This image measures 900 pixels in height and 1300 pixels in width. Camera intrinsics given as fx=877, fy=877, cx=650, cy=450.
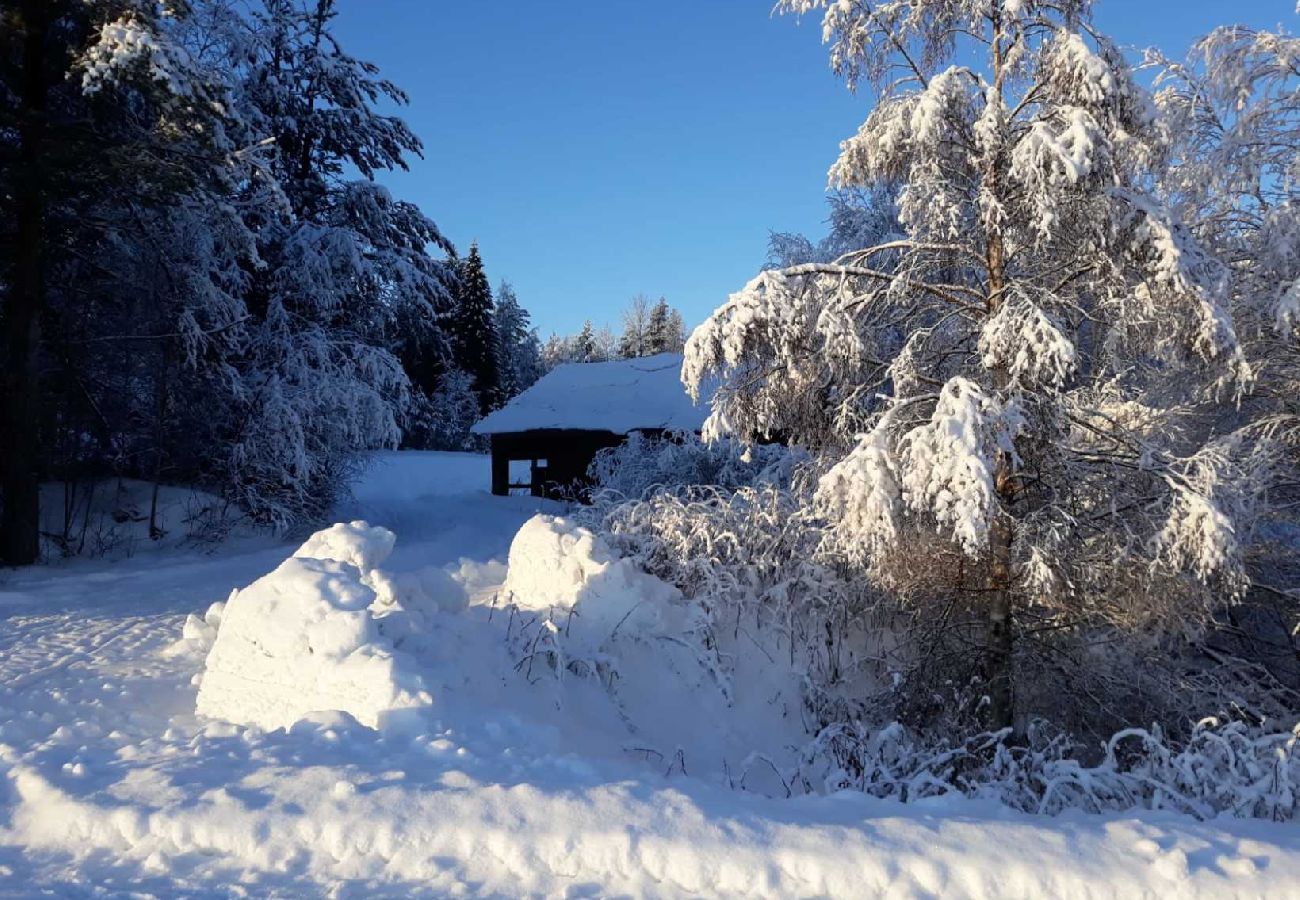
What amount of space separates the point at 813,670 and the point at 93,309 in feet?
40.4

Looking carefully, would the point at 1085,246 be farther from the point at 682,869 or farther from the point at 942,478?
the point at 682,869

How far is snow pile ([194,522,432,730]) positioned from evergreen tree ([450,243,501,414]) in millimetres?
36221

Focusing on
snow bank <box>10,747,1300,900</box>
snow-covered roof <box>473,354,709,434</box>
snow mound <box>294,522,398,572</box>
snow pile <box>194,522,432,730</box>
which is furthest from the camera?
snow-covered roof <box>473,354,709,434</box>

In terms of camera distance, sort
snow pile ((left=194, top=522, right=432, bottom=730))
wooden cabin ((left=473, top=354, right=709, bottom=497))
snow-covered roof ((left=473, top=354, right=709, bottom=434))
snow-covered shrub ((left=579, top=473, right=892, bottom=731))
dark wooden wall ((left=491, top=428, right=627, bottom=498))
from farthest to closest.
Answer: dark wooden wall ((left=491, top=428, right=627, bottom=498)) → wooden cabin ((left=473, top=354, right=709, bottom=497)) → snow-covered roof ((left=473, top=354, right=709, bottom=434)) → snow-covered shrub ((left=579, top=473, right=892, bottom=731)) → snow pile ((left=194, top=522, right=432, bottom=730))

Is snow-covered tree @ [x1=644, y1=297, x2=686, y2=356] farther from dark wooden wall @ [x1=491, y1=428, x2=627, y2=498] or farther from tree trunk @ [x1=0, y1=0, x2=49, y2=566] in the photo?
tree trunk @ [x1=0, y1=0, x2=49, y2=566]

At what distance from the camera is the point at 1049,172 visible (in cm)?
591

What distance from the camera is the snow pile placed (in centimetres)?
509

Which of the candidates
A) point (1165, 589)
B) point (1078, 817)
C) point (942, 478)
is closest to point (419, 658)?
point (942, 478)

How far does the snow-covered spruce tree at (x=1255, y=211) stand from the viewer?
840cm

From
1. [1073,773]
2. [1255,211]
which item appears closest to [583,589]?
[1073,773]

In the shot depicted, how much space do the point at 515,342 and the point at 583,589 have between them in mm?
46316

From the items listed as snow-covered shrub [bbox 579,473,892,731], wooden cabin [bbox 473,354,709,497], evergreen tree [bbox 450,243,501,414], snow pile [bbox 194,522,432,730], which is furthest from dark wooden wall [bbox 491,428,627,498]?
evergreen tree [bbox 450,243,501,414]

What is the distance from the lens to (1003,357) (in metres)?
6.07

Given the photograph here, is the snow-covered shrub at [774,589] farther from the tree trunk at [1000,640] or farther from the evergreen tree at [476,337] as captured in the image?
Answer: the evergreen tree at [476,337]
